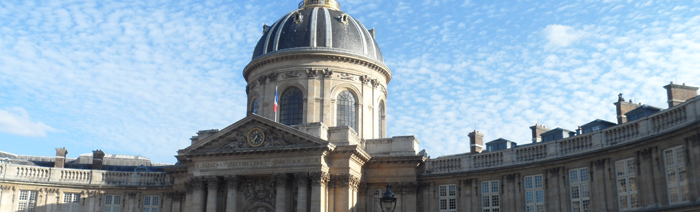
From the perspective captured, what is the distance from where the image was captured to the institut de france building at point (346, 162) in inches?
1262

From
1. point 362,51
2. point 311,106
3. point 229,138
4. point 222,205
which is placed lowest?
point 222,205

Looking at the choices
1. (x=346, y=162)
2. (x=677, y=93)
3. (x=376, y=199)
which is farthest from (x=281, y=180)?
(x=677, y=93)

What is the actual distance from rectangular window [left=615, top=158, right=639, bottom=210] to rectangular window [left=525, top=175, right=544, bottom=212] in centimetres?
470

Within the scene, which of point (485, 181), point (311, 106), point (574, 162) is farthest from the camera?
point (311, 106)

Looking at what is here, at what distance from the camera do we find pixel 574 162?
3528 cm

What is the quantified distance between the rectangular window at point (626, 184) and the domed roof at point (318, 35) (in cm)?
2012

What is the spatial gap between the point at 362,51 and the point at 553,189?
17510mm

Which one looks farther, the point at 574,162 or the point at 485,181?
the point at 485,181

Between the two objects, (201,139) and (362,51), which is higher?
(362,51)

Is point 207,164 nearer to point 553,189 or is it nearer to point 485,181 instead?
point 485,181

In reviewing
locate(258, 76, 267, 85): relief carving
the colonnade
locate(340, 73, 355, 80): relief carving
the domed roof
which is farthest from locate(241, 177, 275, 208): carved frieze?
the domed roof

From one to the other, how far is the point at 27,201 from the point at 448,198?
26766 mm

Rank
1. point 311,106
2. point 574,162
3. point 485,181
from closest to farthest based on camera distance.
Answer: point 574,162 < point 485,181 < point 311,106

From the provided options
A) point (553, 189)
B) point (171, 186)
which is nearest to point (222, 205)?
point (171, 186)
